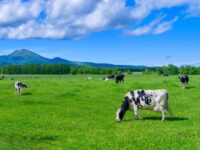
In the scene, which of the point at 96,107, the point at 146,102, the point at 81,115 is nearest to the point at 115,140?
the point at 146,102

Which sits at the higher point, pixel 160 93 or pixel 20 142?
pixel 160 93

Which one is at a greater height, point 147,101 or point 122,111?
point 147,101

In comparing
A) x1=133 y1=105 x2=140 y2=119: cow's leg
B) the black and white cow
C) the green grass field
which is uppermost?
the black and white cow

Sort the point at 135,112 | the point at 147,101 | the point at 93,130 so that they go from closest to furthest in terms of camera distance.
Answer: the point at 93,130 < the point at 147,101 < the point at 135,112

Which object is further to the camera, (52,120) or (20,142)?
(52,120)

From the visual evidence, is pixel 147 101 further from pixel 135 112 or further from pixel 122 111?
pixel 122 111

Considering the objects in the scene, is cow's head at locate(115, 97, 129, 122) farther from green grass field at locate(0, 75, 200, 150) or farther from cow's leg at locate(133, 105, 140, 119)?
cow's leg at locate(133, 105, 140, 119)

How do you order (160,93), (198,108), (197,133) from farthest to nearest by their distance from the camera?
1. (198,108)
2. (160,93)
3. (197,133)

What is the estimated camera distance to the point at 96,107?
33.2 meters

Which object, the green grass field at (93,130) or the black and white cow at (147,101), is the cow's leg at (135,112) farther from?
the green grass field at (93,130)

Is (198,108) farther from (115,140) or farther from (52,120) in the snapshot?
(115,140)

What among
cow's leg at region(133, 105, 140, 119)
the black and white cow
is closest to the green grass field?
cow's leg at region(133, 105, 140, 119)

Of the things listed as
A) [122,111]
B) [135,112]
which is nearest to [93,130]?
[122,111]

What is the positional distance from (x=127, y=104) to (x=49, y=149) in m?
10.1
